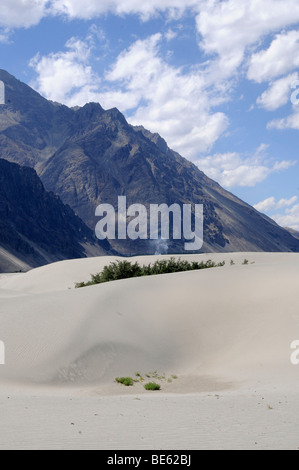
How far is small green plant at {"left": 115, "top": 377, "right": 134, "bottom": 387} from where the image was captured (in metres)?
16.9

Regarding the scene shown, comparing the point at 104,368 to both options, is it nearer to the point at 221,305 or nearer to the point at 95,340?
the point at 95,340

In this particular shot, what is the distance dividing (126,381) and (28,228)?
164317mm

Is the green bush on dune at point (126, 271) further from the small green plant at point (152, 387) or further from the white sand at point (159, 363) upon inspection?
the small green plant at point (152, 387)

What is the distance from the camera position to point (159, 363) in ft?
65.0

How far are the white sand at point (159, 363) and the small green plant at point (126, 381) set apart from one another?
0.79 feet

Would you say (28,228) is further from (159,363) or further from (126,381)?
(126,381)

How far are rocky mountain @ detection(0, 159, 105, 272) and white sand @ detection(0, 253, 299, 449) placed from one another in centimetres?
11218

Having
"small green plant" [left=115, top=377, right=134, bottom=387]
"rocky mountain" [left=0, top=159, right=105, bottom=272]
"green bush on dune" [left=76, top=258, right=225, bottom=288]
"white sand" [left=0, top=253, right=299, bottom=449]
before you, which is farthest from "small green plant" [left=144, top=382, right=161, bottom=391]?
"rocky mountain" [left=0, top=159, right=105, bottom=272]

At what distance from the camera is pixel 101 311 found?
23359mm

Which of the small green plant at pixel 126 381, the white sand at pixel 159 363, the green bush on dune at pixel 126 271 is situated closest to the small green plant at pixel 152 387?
the white sand at pixel 159 363

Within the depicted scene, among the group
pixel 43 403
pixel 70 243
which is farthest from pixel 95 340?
pixel 70 243

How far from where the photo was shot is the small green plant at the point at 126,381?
16.9 metres

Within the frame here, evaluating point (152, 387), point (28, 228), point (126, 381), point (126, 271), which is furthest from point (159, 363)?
point (28, 228)
